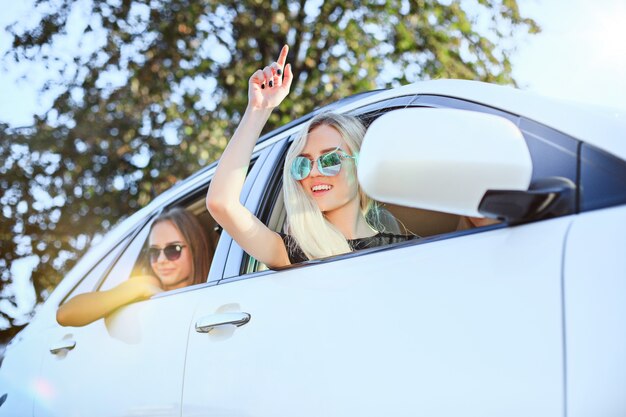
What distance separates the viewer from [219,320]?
234cm

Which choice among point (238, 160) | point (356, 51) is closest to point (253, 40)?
point (356, 51)

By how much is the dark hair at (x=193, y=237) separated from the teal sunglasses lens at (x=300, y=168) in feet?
3.78

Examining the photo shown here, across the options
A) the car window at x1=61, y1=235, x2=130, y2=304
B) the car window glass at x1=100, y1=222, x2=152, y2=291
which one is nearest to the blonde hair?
the car window glass at x1=100, y1=222, x2=152, y2=291

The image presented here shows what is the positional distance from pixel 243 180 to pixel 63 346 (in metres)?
1.35

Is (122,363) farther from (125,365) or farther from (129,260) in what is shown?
(129,260)

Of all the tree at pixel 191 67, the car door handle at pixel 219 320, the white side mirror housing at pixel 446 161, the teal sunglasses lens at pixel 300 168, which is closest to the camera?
the white side mirror housing at pixel 446 161

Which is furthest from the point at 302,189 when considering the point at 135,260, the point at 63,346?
the point at 135,260

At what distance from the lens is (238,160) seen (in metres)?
2.34

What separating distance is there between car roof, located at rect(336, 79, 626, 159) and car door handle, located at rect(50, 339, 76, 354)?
1.76 metres

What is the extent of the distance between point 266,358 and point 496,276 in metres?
0.73

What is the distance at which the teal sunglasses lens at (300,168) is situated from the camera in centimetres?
260

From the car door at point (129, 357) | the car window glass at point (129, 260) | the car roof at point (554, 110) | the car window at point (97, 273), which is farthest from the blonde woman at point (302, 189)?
the car window at point (97, 273)

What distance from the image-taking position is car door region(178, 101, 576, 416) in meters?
1.51

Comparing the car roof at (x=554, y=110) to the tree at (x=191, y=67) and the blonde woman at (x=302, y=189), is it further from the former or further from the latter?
the tree at (x=191, y=67)
